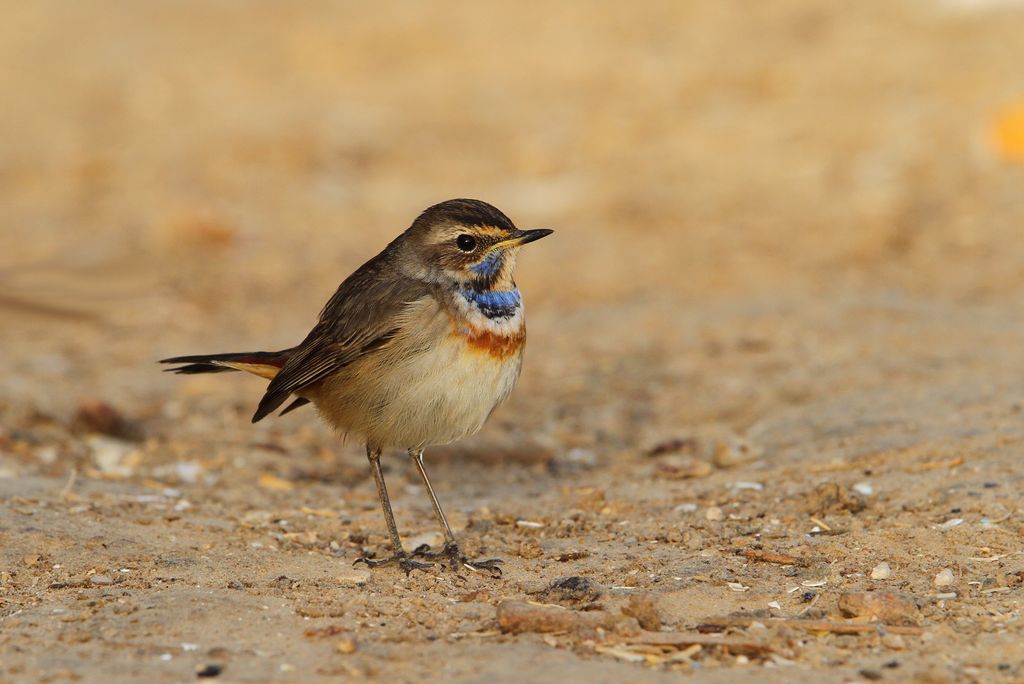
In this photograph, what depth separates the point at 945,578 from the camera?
5.37 m

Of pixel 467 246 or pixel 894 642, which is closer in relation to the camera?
pixel 894 642

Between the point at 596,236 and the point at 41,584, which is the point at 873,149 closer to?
the point at 596,236

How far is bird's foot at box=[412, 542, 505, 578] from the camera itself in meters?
5.80

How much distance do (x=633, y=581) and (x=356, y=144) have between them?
10.7m

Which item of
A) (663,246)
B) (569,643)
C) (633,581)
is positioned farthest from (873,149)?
(569,643)

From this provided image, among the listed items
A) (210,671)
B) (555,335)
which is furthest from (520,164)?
(210,671)

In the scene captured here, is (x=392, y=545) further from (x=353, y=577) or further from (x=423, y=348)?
(x=423, y=348)

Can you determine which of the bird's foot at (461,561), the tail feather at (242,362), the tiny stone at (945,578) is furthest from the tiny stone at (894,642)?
the tail feather at (242,362)

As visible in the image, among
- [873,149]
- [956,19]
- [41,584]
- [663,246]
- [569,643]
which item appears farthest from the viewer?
[956,19]

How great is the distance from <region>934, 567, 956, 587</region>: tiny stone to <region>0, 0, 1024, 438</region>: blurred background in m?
4.09

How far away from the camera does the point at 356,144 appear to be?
609 inches

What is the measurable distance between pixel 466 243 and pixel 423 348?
0.65 meters

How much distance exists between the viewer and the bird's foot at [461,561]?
580 cm

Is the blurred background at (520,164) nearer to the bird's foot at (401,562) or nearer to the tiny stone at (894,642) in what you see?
the bird's foot at (401,562)
